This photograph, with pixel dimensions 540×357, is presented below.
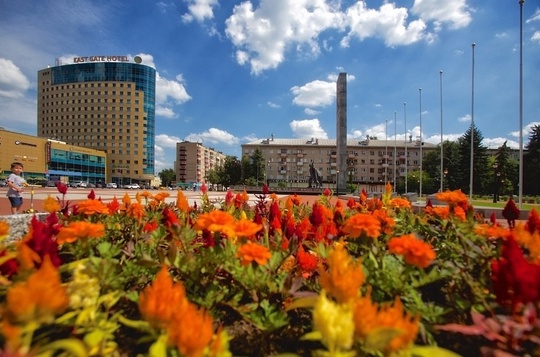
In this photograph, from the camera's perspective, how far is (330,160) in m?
73.9

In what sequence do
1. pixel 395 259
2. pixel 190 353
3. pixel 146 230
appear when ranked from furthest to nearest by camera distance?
pixel 146 230
pixel 395 259
pixel 190 353

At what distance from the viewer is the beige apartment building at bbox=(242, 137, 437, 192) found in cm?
7319

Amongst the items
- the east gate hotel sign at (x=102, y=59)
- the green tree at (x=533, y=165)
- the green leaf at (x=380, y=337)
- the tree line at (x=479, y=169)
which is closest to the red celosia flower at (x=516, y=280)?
the green leaf at (x=380, y=337)

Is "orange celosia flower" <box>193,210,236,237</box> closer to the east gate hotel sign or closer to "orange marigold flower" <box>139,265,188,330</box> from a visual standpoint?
"orange marigold flower" <box>139,265,188,330</box>

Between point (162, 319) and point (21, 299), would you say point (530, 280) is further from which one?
point (21, 299)

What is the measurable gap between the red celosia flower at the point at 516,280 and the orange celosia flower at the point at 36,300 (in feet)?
4.98

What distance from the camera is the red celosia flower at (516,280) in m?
0.91

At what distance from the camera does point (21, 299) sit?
2.77ft

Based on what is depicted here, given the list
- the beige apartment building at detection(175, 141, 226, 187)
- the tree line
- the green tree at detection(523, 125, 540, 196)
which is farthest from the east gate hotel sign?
the green tree at detection(523, 125, 540, 196)

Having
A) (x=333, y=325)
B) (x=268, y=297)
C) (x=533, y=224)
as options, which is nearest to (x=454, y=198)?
(x=533, y=224)

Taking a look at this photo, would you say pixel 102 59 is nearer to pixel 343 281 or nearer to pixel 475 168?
pixel 475 168

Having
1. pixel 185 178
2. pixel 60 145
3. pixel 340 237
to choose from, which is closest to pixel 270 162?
pixel 185 178

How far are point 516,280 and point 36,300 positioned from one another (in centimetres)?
156

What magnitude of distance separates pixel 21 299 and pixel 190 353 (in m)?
0.54
